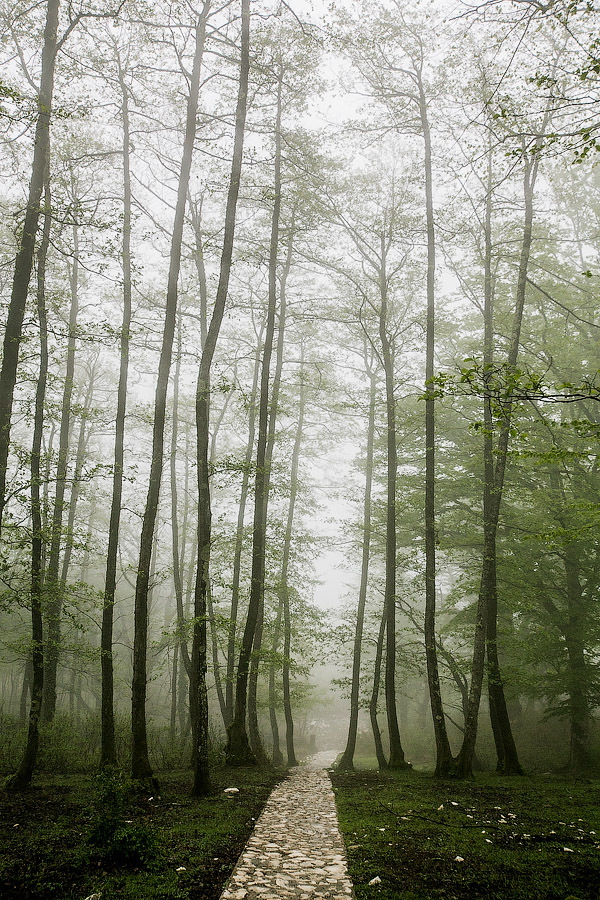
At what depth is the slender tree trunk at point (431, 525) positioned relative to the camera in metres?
10.8

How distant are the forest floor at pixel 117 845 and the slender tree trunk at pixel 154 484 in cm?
160

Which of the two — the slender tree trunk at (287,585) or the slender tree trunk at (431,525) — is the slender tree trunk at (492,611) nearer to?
the slender tree trunk at (431,525)

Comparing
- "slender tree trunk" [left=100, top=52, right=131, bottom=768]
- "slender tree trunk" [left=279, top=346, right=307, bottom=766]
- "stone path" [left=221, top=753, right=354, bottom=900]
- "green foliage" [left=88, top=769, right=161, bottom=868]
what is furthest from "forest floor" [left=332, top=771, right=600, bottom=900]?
"slender tree trunk" [left=279, top=346, right=307, bottom=766]

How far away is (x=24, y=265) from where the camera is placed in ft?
24.1

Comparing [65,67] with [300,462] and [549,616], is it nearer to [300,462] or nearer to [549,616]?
[300,462]

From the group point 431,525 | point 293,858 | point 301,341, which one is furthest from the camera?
point 301,341

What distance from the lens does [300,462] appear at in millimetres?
20578

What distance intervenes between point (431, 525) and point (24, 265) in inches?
385

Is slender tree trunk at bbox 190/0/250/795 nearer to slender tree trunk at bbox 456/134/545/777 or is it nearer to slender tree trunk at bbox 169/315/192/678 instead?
slender tree trunk at bbox 169/315/192/678

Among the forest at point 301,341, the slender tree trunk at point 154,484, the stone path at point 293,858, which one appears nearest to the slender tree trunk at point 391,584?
the forest at point 301,341

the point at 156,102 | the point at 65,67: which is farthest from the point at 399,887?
the point at 156,102

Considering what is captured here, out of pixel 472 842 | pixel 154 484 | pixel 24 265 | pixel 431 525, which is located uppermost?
pixel 24 265

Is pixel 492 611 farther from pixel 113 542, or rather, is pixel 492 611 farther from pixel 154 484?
pixel 113 542

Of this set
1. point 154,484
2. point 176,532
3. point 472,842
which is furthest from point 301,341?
point 472,842
